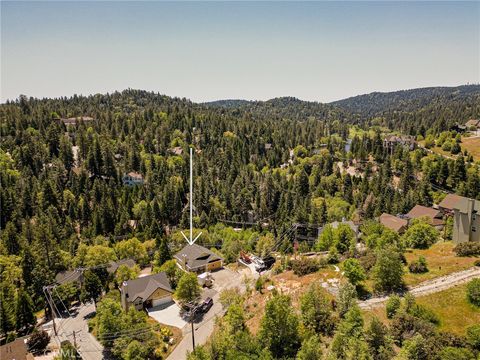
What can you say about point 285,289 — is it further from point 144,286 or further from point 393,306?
point 144,286

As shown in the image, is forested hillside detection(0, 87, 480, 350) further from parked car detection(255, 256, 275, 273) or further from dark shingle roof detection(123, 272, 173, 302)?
dark shingle roof detection(123, 272, 173, 302)

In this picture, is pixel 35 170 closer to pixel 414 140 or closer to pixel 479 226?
pixel 479 226

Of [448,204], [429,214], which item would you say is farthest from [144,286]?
[429,214]

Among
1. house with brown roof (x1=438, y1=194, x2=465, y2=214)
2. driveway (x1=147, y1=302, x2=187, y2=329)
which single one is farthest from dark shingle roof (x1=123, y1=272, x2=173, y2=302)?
house with brown roof (x1=438, y1=194, x2=465, y2=214)

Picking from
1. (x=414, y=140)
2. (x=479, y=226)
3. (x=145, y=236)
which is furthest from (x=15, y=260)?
(x=414, y=140)

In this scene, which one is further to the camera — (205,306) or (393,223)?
(393,223)

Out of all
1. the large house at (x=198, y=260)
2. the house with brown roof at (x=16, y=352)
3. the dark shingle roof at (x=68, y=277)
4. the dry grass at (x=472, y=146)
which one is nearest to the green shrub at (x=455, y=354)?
the house with brown roof at (x=16, y=352)

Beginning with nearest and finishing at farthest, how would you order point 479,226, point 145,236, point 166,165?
point 479,226 < point 145,236 < point 166,165
